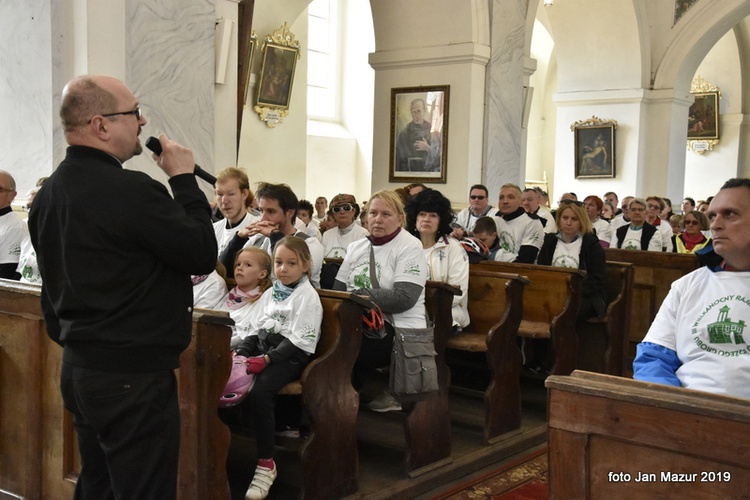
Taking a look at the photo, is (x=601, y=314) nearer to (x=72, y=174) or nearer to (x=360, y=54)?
(x=72, y=174)

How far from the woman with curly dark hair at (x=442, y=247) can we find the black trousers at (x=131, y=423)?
2.89m

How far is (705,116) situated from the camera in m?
18.9

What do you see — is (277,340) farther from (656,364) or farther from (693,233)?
(693,233)

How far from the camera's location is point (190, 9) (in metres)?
6.29

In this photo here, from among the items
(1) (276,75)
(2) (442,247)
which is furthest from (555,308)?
(1) (276,75)

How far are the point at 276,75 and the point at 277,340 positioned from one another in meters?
9.55

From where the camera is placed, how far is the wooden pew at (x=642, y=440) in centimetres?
201

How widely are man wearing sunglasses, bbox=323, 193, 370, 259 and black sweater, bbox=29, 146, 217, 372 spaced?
14.4 feet

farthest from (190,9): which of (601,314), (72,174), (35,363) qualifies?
(72,174)

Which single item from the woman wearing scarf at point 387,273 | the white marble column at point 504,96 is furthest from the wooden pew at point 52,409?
the white marble column at point 504,96

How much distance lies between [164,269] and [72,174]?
1.20 ft

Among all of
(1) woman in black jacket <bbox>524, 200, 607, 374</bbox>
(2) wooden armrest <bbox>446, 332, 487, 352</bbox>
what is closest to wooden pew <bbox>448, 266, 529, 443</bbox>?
(2) wooden armrest <bbox>446, 332, 487, 352</bbox>

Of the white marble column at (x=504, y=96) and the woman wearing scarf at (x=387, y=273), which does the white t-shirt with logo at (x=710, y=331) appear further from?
the white marble column at (x=504, y=96)

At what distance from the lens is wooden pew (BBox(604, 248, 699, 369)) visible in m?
7.38
